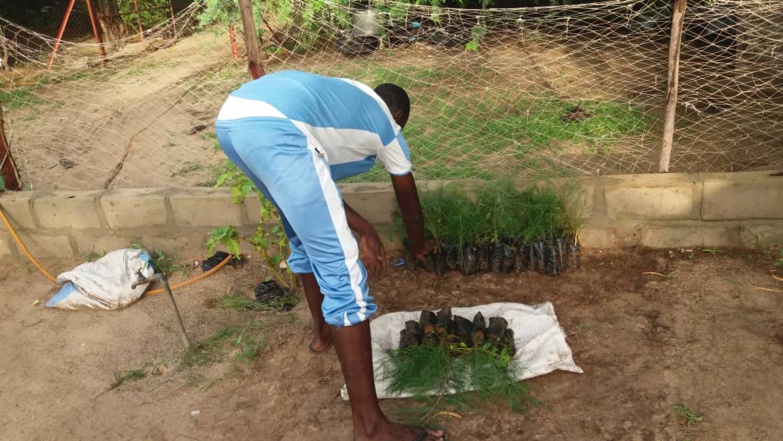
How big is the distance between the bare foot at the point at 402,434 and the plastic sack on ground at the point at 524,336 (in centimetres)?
34

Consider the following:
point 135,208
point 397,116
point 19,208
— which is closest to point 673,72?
point 397,116

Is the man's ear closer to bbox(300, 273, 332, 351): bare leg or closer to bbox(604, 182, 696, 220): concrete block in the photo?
bbox(300, 273, 332, 351): bare leg

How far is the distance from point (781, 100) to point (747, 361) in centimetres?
326

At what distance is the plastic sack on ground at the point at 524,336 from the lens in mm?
2990

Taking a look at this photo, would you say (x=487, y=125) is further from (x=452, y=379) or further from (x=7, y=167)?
(x=7, y=167)

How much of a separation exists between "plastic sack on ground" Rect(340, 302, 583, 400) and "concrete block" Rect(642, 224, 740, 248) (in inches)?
38.0

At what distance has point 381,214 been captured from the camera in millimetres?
4062

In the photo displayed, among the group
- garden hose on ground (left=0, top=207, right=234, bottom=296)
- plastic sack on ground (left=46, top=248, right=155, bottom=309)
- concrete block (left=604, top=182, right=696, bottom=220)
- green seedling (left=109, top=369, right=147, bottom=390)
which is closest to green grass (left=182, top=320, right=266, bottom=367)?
green seedling (left=109, top=369, right=147, bottom=390)

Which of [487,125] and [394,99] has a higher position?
[394,99]

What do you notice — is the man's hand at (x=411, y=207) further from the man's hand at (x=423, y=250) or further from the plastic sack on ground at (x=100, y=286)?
the plastic sack on ground at (x=100, y=286)

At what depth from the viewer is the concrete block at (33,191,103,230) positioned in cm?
430

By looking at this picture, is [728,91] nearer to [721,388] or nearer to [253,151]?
[721,388]

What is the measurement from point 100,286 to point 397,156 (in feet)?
7.55

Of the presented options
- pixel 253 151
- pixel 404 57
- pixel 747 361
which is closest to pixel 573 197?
pixel 747 361
